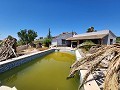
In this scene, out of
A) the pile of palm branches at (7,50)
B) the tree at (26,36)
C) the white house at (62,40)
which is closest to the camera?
the pile of palm branches at (7,50)

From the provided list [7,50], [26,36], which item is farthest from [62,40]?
[7,50]

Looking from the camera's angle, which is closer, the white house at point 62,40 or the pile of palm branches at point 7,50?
the pile of palm branches at point 7,50

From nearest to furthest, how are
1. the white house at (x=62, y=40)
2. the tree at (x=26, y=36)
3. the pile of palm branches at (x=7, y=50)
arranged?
the pile of palm branches at (x=7, y=50)
the white house at (x=62, y=40)
the tree at (x=26, y=36)

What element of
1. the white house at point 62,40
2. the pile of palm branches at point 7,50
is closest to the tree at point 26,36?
the white house at point 62,40

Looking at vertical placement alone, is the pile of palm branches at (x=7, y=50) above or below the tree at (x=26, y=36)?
below

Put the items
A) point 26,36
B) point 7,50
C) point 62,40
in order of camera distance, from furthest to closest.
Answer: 1. point 26,36
2. point 62,40
3. point 7,50

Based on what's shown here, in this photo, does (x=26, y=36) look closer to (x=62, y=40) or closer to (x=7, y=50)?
(x=62, y=40)

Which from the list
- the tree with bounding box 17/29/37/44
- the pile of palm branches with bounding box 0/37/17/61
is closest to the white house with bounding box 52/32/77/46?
the tree with bounding box 17/29/37/44

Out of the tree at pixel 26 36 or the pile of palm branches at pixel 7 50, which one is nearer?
the pile of palm branches at pixel 7 50

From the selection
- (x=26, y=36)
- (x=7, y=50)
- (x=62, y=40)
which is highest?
(x=26, y=36)

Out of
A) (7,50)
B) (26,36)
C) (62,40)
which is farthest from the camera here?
(26,36)

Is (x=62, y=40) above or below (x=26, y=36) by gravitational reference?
below

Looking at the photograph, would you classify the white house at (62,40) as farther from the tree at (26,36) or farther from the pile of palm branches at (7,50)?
the pile of palm branches at (7,50)

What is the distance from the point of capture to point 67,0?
21703mm
